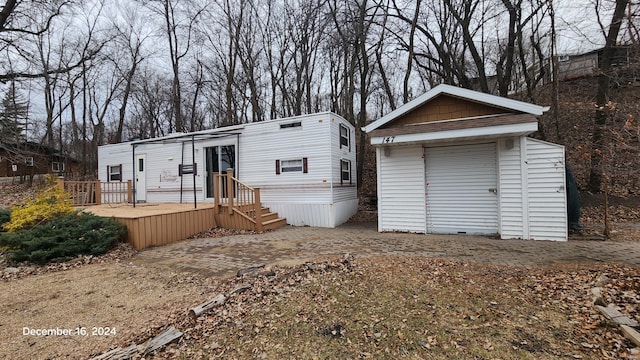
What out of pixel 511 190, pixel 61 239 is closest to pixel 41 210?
pixel 61 239

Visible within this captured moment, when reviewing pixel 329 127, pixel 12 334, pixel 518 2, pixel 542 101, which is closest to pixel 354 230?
pixel 329 127

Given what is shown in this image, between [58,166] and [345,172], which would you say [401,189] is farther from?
[58,166]

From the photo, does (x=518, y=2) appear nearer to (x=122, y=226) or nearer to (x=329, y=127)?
(x=329, y=127)

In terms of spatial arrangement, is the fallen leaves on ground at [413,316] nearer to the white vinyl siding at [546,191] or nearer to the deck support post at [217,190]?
the white vinyl siding at [546,191]

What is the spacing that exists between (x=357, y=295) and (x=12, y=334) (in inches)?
144

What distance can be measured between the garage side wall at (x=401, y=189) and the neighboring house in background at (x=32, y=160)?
8.74m

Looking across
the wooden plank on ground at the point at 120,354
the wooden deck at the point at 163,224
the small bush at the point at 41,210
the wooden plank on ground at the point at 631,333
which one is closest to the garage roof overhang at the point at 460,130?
the wooden plank on ground at the point at 631,333

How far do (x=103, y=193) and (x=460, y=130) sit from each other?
13.3 meters

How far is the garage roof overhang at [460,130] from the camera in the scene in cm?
606

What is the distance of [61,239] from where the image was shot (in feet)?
17.9

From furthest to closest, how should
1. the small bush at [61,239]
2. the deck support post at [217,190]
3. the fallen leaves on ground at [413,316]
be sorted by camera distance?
1. the deck support post at [217,190]
2. the small bush at [61,239]
3. the fallen leaves on ground at [413,316]

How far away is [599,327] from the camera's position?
8.56ft

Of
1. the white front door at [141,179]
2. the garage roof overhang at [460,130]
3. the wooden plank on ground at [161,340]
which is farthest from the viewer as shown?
the white front door at [141,179]

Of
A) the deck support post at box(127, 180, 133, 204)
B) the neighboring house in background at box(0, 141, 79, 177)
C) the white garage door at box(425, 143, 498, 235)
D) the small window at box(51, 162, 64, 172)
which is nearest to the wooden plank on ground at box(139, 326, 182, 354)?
the white garage door at box(425, 143, 498, 235)
